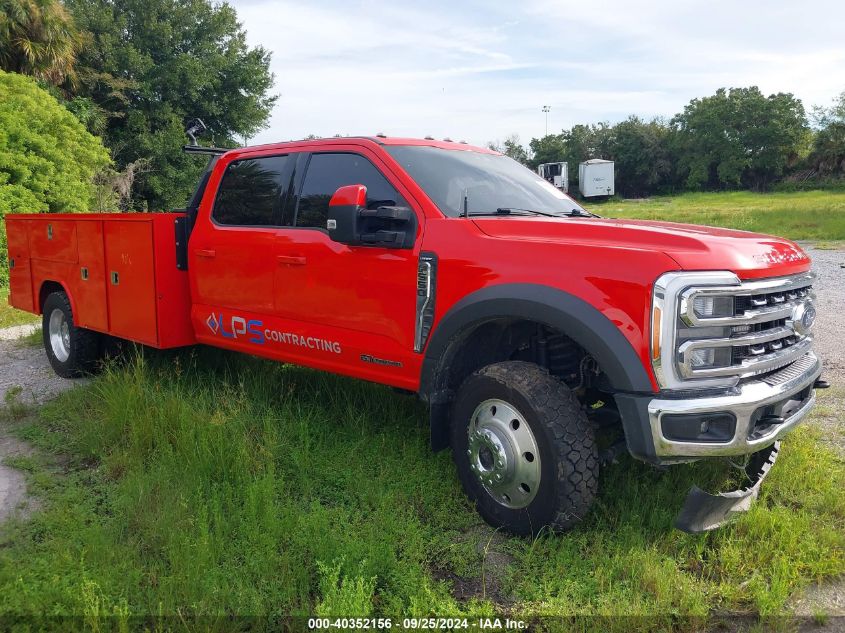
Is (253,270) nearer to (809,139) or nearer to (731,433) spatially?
(731,433)

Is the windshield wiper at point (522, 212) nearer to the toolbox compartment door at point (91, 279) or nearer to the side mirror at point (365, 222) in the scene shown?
the side mirror at point (365, 222)

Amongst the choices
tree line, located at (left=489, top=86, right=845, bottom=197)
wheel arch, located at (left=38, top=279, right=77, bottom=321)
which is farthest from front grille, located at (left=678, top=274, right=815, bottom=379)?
tree line, located at (left=489, top=86, right=845, bottom=197)

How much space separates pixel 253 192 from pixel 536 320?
8.62 feet

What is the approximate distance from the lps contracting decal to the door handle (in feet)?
1.53

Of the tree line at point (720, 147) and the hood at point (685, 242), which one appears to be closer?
the hood at point (685, 242)

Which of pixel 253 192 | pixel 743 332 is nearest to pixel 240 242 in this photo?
pixel 253 192

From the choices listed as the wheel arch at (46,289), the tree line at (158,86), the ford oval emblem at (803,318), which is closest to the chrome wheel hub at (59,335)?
the wheel arch at (46,289)

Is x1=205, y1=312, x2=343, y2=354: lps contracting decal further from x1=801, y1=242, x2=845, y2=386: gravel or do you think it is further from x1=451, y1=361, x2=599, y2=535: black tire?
x1=801, y1=242, x2=845, y2=386: gravel

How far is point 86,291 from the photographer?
609 cm

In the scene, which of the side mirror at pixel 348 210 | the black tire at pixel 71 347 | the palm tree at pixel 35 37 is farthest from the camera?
the palm tree at pixel 35 37

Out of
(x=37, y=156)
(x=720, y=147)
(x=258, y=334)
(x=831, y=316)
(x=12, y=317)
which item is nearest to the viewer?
(x=258, y=334)

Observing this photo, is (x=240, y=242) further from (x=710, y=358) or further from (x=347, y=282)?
(x=710, y=358)

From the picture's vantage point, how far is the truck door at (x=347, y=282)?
3973 mm

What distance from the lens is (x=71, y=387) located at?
6.18 meters
